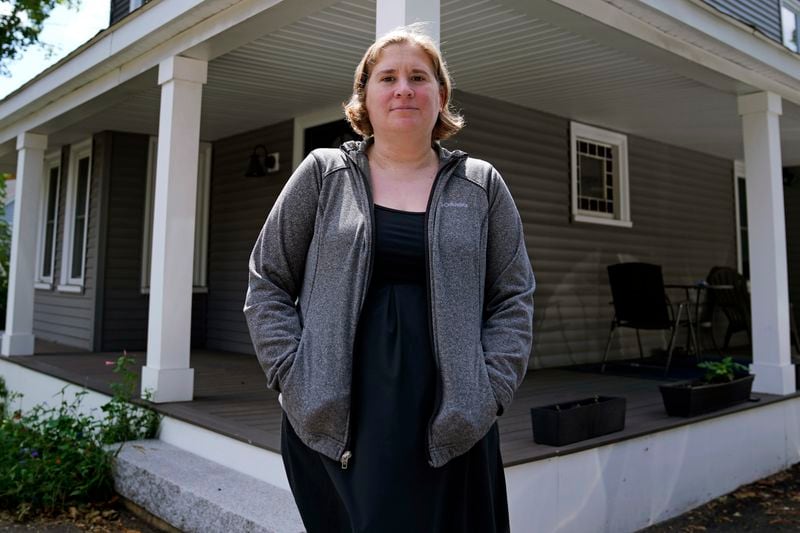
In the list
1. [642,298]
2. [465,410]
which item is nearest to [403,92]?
[465,410]

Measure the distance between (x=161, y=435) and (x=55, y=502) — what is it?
623 millimetres

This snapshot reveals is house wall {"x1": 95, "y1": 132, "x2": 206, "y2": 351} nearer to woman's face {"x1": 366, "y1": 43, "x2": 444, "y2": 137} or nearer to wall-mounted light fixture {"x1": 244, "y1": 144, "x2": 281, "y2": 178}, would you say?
wall-mounted light fixture {"x1": 244, "y1": 144, "x2": 281, "y2": 178}

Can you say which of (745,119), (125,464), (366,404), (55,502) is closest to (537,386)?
(745,119)

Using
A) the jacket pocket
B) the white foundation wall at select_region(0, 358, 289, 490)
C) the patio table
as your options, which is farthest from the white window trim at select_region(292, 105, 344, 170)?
the jacket pocket

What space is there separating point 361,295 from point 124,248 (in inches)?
239

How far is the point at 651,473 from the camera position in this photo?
11.0 ft

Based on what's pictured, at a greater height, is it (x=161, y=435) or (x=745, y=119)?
(x=745, y=119)

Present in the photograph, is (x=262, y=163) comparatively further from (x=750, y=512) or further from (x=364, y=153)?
(x=364, y=153)

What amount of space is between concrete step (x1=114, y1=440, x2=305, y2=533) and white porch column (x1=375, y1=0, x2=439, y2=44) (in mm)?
1891

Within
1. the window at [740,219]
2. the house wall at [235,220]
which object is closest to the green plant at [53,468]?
the house wall at [235,220]

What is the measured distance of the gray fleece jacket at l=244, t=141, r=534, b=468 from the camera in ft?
4.23

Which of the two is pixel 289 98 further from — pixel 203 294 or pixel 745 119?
pixel 745 119

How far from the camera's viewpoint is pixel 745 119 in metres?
4.74

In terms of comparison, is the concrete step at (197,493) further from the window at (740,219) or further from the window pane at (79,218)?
the window at (740,219)
